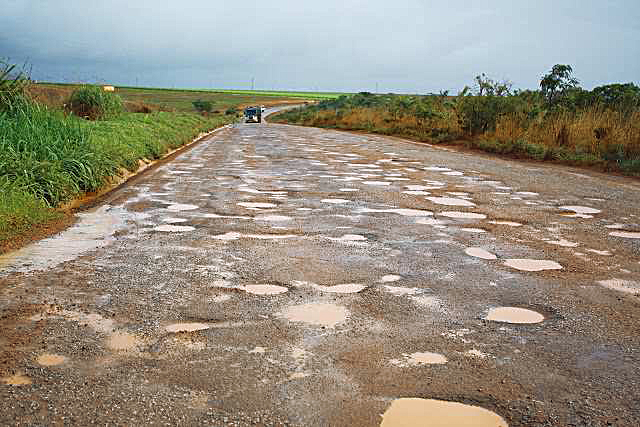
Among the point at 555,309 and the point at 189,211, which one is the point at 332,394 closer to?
the point at 555,309

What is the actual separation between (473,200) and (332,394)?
5.10 m

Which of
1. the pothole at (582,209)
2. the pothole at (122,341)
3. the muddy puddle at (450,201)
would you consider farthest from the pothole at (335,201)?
the pothole at (122,341)

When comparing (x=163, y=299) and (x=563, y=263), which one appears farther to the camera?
(x=563, y=263)

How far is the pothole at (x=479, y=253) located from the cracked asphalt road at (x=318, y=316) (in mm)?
21

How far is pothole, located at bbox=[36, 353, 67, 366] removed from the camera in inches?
96.4

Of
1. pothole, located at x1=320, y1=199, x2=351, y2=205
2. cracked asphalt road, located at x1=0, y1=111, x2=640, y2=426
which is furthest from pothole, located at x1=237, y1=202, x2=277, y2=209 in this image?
pothole, located at x1=320, y1=199, x2=351, y2=205

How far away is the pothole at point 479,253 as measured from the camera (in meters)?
4.32

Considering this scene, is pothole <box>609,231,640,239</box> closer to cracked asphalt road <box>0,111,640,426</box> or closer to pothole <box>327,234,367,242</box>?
cracked asphalt road <box>0,111,640,426</box>

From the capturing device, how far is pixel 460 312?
10.3ft

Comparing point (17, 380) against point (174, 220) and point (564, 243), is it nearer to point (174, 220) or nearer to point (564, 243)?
point (174, 220)

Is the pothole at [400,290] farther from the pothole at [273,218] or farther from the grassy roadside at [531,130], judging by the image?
the grassy roadside at [531,130]

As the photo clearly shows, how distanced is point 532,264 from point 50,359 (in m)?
3.03

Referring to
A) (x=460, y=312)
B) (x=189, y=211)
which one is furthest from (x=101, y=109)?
(x=460, y=312)

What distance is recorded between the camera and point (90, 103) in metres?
15.7
